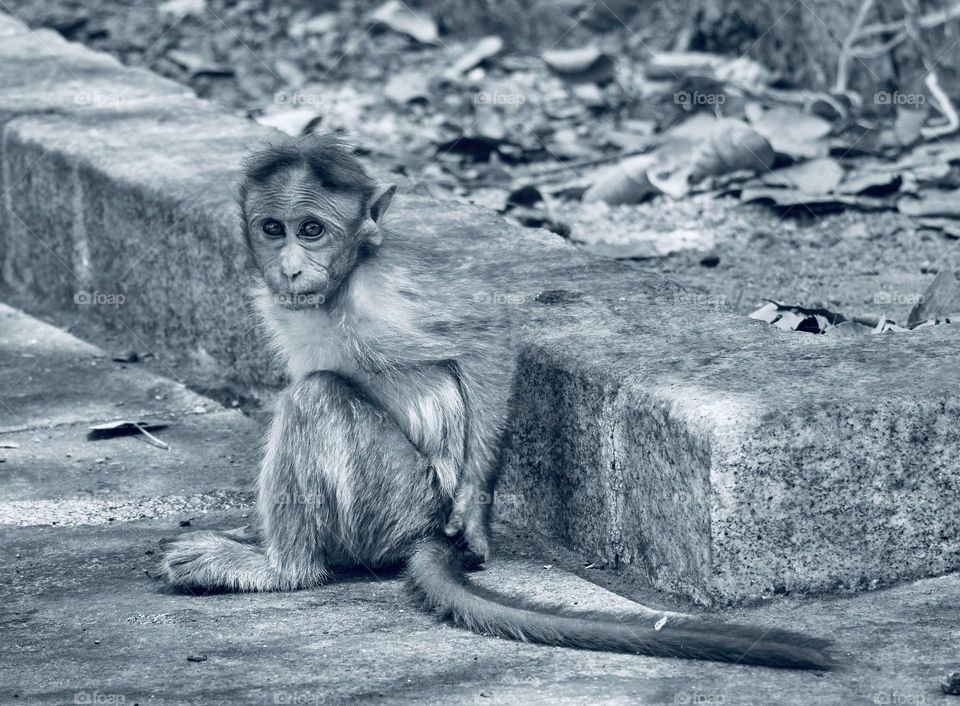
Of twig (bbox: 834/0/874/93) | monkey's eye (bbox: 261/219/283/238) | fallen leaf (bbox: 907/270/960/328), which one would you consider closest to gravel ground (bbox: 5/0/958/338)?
fallen leaf (bbox: 907/270/960/328)

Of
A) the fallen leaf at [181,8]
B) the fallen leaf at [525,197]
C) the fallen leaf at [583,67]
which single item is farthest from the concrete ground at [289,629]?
the fallen leaf at [181,8]

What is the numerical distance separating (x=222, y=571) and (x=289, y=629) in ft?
1.51

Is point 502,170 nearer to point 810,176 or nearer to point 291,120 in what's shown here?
point 291,120

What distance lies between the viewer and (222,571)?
15.2ft

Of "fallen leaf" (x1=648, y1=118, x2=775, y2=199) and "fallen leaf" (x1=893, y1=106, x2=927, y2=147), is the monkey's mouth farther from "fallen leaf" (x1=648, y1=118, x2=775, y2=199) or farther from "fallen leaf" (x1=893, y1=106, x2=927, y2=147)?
"fallen leaf" (x1=893, y1=106, x2=927, y2=147)

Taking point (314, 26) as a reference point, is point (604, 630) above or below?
below

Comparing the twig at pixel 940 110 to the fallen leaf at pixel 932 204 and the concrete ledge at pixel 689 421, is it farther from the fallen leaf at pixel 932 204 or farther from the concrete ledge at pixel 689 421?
the concrete ledge at pixel 689 421

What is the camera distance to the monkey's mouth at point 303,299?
15.2 ft

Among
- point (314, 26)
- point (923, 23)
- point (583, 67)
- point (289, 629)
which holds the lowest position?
point (289, 629)

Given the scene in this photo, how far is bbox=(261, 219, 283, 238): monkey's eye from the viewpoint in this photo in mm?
Result: 4621

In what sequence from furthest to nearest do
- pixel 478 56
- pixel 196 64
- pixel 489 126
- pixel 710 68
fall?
1. pixel 196 64
2. pixel 478 56
3. pixel 710 68
4. pixel 489 126

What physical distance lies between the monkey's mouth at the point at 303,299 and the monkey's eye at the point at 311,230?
149 millimetres

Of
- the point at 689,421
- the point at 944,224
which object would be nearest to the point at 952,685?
the point at 689,421

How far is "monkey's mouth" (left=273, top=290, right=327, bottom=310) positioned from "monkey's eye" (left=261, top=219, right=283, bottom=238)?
161 mm
